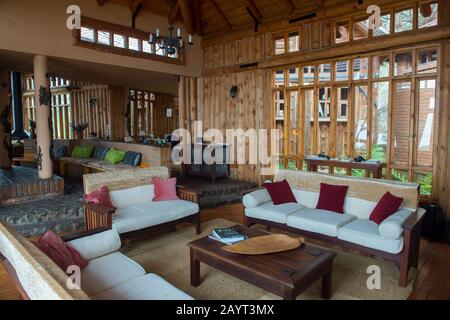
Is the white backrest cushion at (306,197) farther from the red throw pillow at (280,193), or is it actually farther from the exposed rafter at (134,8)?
Result: the exposed rafter at (134,8)

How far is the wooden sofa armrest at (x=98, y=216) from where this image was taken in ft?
11.7

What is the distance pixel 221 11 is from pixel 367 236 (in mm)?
6264

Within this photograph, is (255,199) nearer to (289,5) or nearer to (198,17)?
(289,5)

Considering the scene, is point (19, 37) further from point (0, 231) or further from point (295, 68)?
point (295, 68)

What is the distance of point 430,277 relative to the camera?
3.29m

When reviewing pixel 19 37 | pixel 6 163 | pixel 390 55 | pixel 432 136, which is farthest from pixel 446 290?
pixel 6 163

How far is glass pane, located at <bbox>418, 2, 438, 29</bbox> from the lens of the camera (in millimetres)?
4855

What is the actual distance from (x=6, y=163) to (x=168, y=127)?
21.7 feet

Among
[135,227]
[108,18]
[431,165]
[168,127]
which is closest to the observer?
[135,227]

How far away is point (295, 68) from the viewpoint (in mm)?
6719

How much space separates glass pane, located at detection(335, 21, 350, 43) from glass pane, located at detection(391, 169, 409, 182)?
2551mm

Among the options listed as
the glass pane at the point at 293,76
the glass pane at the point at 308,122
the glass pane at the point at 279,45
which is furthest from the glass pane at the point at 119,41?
the glass pane at the point at 308,122

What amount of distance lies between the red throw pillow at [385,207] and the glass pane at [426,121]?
1.95m

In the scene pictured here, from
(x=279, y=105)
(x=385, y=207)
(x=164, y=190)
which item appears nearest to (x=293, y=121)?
(x=279, y=105)
